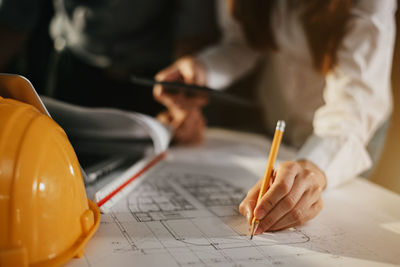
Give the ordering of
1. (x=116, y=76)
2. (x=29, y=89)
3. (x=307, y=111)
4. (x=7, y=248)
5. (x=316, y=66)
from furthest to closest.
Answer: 1. (x=116, y=76)
2. (x=307, y=111)
3. (x=316, y=66)
4. (x=29, y=89)
5. (x=7, y=248)

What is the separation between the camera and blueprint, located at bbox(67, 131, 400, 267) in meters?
0.44

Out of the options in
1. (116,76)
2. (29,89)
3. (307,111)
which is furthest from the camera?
(116,76)

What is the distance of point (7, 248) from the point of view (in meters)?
0.36

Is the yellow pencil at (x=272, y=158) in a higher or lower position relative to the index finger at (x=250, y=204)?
higher

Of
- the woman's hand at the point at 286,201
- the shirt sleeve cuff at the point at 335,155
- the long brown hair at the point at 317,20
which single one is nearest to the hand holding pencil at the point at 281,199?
the woman's hand at the point at 286,201

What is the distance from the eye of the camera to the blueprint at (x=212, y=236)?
0.44m

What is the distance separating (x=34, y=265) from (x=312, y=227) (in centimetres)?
41

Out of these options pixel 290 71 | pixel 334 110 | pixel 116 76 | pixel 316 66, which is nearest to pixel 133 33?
pixel 116 76

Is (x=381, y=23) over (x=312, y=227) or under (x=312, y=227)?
over

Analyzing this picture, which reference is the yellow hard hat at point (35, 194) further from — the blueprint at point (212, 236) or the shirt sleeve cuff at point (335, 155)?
the shirt sleeve cuff at point (335, 155)

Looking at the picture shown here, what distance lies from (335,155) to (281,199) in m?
0.27

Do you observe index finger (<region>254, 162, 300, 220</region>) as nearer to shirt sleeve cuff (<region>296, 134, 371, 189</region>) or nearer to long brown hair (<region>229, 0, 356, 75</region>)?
shirt sleeve cuff (<region>296, 134, 371, 189</region>)

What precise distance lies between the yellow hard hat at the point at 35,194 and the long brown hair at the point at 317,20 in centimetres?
66

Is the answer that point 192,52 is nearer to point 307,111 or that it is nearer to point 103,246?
point 307,111
